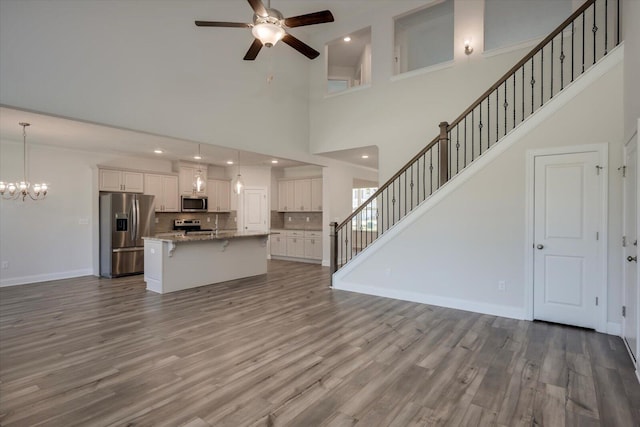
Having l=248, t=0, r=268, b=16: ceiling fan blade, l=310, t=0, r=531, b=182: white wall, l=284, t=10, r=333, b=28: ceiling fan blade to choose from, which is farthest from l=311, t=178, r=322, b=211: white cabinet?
l=248, t=0, r=268, b=16: ceiling fan blade

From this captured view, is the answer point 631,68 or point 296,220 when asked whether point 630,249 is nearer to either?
point 631,68

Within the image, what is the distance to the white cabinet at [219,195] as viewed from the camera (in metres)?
8.99

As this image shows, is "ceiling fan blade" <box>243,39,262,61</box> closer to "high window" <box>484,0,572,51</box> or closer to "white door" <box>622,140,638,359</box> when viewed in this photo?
"white door" <box>622,140,638,359</box>

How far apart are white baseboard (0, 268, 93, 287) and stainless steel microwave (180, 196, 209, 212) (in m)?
2.47

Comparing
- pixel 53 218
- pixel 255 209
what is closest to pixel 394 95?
pixel 255 209

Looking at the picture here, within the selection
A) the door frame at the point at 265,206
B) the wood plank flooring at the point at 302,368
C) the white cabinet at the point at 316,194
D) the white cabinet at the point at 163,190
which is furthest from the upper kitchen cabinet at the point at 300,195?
the wood plank flooring at the point at 302,368

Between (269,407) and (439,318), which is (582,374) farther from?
(269,407)

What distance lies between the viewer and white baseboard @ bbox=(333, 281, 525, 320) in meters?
4.15

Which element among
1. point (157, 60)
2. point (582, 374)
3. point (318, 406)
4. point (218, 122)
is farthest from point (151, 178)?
point (582, 374)

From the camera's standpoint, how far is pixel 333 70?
9797mm

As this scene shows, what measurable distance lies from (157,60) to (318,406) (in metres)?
5.29

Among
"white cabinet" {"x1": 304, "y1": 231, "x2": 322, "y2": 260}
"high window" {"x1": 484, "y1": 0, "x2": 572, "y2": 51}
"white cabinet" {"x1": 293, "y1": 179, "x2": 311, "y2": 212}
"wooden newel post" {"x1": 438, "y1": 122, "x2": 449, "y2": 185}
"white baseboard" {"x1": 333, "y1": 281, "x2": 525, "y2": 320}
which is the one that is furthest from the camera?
"white cabinet" {"x1": 293, "y1": 179, "x2": 311, "y2": 212}

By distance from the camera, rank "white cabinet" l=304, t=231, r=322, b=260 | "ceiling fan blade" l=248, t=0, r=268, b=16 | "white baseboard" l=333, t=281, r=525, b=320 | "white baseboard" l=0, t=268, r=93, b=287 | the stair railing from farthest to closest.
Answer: "white cabinet" l=304, t=231, r=322, b=260 → "white baseboard" l=0, t=268, r=93, b=287 → the stair railing → "white baseboard" l=333, t=281, r=525, b=320 → "ceiling fan blade" l=248, t=0, r=268, b=16

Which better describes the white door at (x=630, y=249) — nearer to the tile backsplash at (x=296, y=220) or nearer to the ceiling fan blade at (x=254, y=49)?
the ceiling fan blade at (x=254, y=49)
